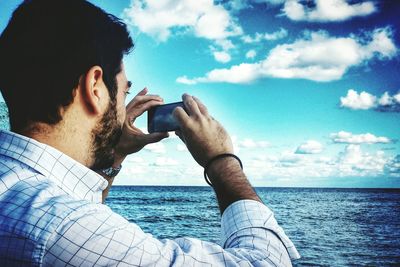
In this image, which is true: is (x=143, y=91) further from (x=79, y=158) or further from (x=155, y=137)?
(x=79, y=158)

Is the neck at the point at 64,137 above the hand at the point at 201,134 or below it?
below

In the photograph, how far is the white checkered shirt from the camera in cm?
89

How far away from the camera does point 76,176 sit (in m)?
1.23

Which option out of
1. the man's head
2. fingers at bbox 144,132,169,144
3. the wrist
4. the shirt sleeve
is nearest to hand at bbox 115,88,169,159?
fingers at bbox 144,132,169,144

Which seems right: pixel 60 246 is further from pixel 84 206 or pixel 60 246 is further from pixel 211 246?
pixel 211 246

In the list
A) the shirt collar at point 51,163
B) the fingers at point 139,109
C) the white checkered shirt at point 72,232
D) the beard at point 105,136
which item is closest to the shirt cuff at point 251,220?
the white checkered shirt at point 72,232

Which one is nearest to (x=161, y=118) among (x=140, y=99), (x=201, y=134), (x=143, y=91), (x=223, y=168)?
(x=140, y=99)

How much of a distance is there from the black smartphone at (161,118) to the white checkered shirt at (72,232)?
71 cm

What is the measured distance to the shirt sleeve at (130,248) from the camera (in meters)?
0.89

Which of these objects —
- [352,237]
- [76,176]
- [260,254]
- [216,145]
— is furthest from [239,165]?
[352,237]

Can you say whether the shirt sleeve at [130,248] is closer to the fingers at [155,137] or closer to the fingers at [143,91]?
the fingers at [155,137]

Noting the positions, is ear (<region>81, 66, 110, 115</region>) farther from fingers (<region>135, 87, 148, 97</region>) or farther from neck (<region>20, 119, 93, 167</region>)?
fingers (<region>135, 87, 148, 97</region>)

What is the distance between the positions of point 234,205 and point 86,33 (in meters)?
0.94

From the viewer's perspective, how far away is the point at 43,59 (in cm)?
140
